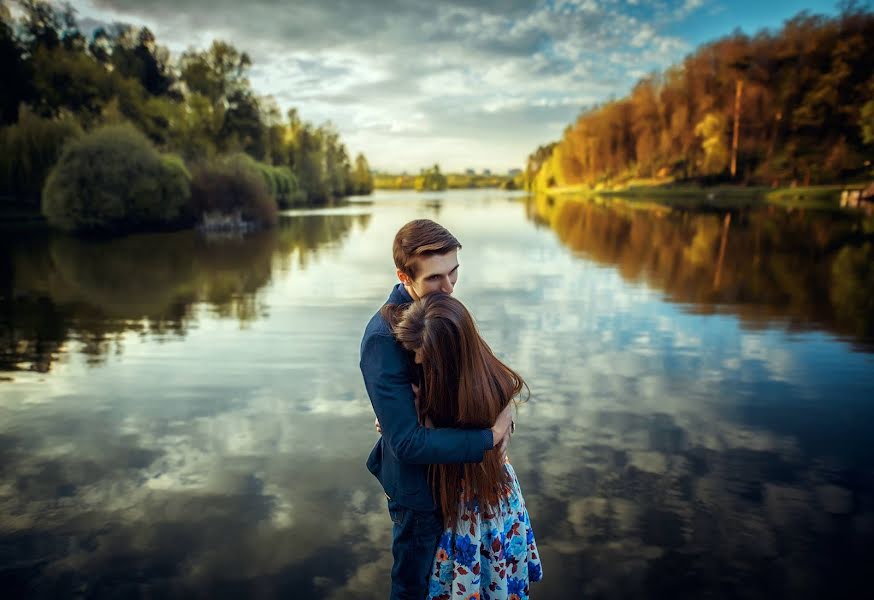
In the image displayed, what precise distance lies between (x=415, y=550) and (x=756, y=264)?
15605 mm

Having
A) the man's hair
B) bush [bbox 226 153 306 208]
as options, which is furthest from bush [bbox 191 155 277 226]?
the man's hair

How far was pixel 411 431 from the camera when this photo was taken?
1.92m

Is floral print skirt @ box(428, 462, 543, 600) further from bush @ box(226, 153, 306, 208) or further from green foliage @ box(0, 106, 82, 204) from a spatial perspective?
bush @ box(226, 153, 306, 208)

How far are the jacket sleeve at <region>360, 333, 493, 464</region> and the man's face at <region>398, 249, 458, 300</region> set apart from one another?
0.89ft

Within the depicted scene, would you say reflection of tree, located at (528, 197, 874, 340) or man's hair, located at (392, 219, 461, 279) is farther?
reflection of tree, located at (528, 197, 874, 340)

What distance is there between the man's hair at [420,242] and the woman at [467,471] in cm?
18

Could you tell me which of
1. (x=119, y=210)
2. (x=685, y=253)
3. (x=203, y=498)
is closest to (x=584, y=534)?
(x=203, y=498)

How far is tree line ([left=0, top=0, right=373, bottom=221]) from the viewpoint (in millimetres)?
35062

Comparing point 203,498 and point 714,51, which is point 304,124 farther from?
point 203,498

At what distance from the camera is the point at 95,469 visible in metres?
4.49

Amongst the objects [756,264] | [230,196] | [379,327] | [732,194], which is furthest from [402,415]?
[732,194]

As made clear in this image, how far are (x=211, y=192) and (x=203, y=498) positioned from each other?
30.3 metres

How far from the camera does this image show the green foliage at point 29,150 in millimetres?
34031

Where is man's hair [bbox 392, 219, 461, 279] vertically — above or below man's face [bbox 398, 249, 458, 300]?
above
